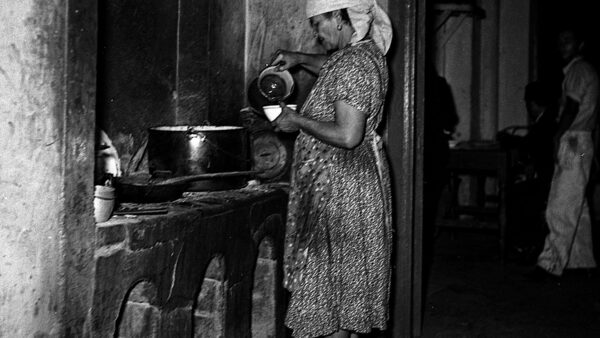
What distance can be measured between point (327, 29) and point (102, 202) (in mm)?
1262

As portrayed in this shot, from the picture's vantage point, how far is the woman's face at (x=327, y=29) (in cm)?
330

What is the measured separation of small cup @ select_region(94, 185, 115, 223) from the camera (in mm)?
2838

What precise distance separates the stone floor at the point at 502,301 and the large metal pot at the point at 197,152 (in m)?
2.13

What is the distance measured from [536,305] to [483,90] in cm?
457

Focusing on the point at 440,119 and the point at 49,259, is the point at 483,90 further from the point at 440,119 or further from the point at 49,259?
the point at 49,259

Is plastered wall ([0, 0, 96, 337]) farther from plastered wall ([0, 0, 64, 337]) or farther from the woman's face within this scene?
the woman's face

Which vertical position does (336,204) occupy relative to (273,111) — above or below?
below

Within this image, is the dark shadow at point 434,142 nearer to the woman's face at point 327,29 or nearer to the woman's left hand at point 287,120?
the woman's left hand at point 287,120

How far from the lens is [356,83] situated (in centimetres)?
319

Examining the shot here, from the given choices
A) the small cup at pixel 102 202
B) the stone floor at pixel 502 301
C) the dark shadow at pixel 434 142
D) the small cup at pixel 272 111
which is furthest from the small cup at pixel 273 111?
the dark shadow at pixel 434 142

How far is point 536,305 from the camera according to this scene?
5945 millimetres

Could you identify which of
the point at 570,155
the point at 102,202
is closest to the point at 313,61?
the point at 102,202

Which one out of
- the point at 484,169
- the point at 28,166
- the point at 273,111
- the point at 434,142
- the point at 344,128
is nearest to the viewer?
the point at 28,166

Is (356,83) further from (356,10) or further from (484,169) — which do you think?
(484,169)
